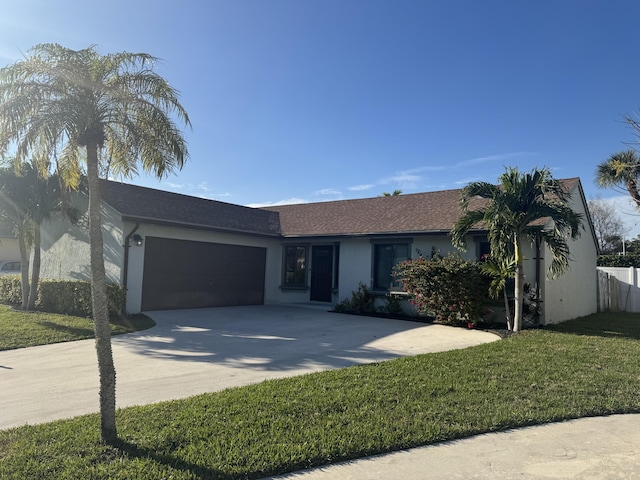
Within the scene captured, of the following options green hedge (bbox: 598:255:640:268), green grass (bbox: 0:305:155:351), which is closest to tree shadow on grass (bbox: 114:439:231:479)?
green grass (bbox: 0:305:155:351)

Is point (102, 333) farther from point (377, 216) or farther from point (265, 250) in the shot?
point (377, 216)

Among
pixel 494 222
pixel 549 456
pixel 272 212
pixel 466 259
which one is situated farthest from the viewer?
pixel 272 212

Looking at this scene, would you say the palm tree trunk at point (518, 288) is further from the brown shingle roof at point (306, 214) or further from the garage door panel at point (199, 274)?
the garage door panel at point (199, 274)

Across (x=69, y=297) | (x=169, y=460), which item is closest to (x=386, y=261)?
(x=69, y=297)

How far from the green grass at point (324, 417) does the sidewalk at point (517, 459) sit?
0.17m

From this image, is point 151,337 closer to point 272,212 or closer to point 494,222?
point 494,222

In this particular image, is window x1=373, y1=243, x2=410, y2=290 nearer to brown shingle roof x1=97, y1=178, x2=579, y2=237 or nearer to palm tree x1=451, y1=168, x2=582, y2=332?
brown shingle roof x1=97, y1=178, x2=579, y2=237

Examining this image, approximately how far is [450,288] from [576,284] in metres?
6.10

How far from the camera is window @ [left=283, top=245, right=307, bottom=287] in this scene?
1759 centimetres

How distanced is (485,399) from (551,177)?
24.1ft

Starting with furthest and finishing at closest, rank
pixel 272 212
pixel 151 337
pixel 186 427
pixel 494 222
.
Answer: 1. pixel 272 212
2. pixel 494 222
3. pixel 151 337
4. pixel 186 427

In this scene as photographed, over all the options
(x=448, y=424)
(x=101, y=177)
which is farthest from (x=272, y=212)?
(x=448, y=424)

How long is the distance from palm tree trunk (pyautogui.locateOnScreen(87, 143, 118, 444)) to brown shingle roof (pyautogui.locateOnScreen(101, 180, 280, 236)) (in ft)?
27.8

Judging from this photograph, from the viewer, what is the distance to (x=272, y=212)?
21.3m
